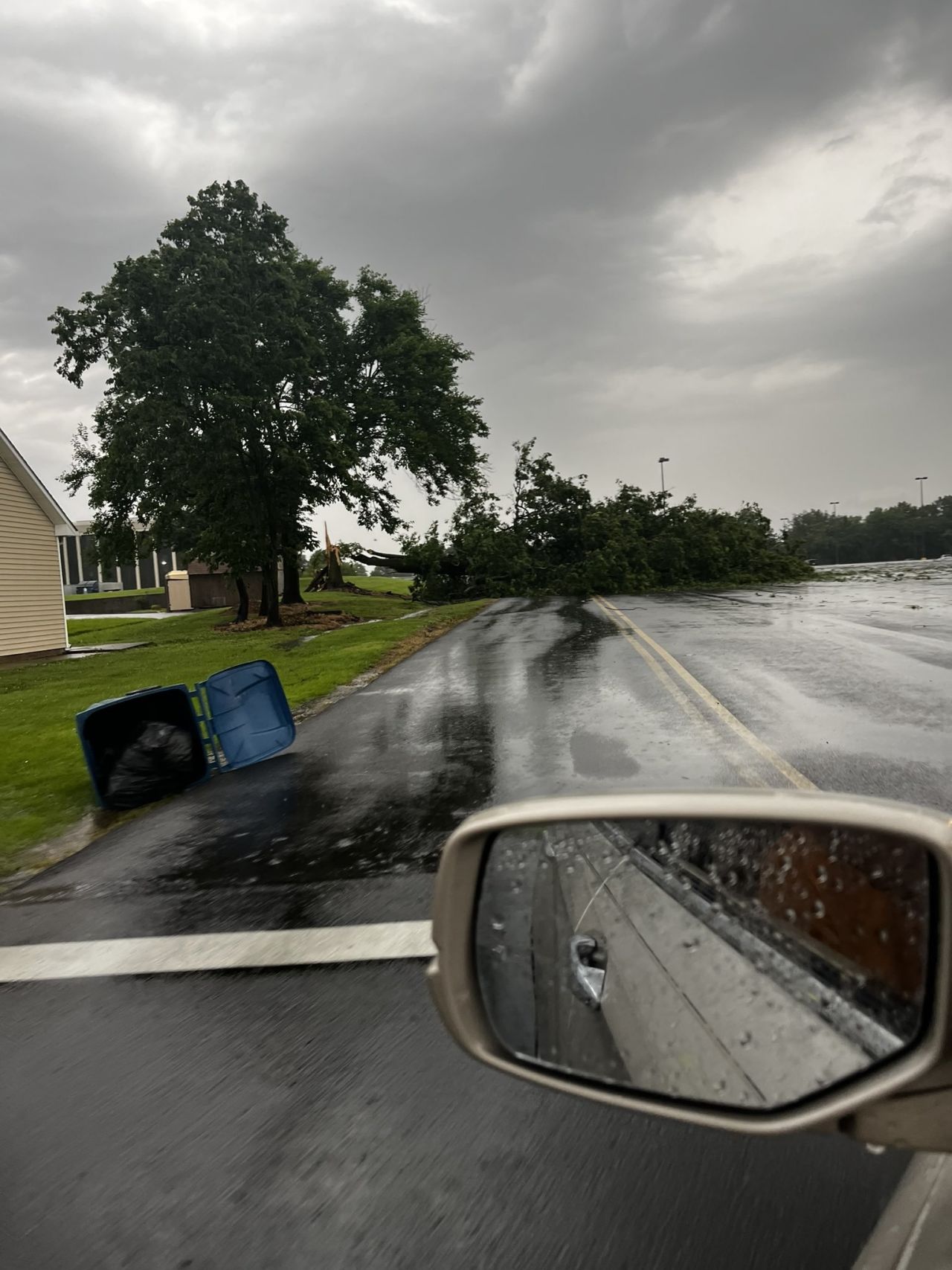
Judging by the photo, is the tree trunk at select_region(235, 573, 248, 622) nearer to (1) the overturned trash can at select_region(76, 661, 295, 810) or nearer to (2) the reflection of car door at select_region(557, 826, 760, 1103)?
(1) the overturned trash can at select_region(76, 661, 295, 810)

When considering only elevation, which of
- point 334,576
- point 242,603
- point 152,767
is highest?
point 334,576

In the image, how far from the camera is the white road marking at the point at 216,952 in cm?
392

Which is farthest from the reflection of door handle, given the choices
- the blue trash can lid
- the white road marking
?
the blue trash can lid

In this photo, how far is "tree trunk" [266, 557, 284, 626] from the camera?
3059 centimetres

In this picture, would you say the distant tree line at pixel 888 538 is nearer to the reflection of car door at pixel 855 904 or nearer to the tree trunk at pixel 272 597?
the tree trunk at pixel 272 597

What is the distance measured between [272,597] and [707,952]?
3085 cm

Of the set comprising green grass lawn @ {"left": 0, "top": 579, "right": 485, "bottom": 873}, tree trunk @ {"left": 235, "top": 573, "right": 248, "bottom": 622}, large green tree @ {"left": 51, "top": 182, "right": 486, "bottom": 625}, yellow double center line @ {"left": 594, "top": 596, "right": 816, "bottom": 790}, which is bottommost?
green grass lawn @ {"left": 0, "top": 579, "right": 485, "bottom": 873}

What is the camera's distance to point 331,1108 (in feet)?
9.08

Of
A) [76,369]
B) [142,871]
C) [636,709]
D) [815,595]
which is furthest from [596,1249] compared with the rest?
[76,369]

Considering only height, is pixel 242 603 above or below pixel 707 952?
below

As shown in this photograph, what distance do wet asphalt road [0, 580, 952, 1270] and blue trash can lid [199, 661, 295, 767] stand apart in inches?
48.7

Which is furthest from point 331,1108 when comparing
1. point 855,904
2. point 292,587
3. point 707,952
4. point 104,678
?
point 292,587

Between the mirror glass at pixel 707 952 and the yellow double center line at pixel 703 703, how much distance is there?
11.4ft

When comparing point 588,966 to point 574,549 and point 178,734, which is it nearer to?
point 178,734
